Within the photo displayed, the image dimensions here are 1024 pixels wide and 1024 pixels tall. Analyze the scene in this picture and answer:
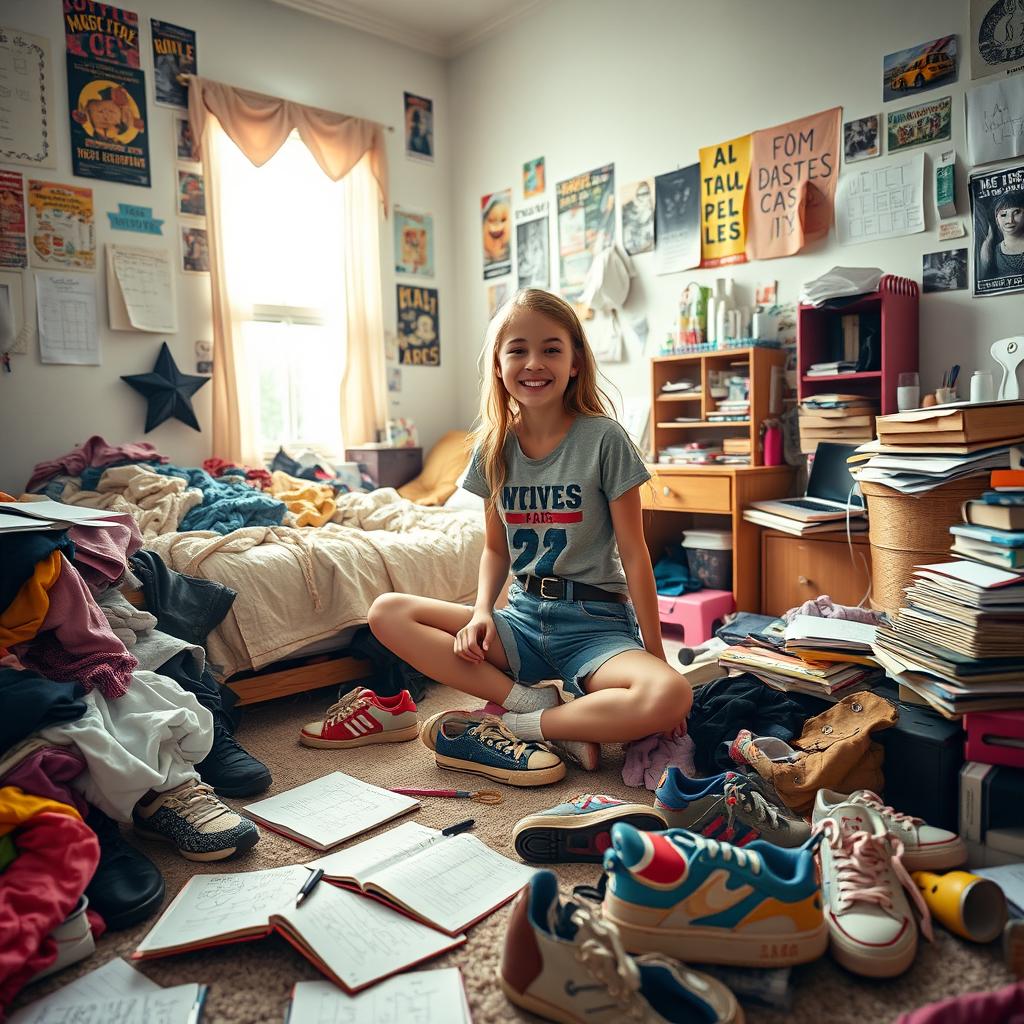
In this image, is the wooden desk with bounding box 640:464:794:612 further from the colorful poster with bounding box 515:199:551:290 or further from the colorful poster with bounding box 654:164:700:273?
the colorful poster with bounding box 515:199:551:290

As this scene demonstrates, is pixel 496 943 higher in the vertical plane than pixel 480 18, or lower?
lower

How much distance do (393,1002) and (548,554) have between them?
1046 mm

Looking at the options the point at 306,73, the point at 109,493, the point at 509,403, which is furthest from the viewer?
the point at 306,73

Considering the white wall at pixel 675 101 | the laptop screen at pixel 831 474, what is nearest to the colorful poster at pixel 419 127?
the white wall at pixel 675 101

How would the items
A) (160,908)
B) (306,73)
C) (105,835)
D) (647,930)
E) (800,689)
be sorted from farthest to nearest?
(306,73) < (800,689) < (105,835) < (160,908) < (647,930)

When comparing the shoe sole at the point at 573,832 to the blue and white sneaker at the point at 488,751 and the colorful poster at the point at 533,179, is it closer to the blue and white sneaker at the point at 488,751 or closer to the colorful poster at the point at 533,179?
the blue and white sneaker at the point at 488,751

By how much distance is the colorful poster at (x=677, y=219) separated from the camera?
343cm

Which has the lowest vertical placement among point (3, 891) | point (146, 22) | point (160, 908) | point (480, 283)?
point (160, 908)

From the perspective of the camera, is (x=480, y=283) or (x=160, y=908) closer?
(x=160, y=908)

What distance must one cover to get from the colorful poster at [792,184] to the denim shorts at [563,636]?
1866mm

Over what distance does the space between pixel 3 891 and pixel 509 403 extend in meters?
1.39

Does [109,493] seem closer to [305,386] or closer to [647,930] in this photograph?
[305,386]

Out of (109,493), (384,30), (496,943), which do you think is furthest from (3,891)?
(384,30)

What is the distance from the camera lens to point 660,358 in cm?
334
